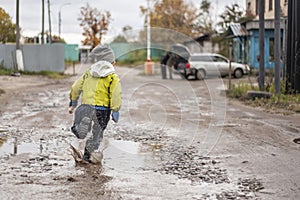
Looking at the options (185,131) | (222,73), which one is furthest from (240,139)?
(222,73)

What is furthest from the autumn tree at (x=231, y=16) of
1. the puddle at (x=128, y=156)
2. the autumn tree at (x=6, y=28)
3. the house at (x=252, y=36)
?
the puddle at (x=128, y=156)

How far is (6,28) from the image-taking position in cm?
3238

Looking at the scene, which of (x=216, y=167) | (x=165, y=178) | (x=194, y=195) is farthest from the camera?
(x=216, y=167)

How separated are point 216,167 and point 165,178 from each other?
3.14 feet

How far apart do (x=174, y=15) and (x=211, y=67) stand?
26530 millimetres

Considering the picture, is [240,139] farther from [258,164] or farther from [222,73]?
[222,73]

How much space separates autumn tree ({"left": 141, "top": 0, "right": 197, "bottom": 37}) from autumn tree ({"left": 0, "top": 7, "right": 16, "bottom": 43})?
73.2 ft

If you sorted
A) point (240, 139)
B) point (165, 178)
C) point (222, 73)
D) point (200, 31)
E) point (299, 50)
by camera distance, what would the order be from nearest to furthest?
1. point (165, 178)
2. point (240, 139)
3. point (299, 50)
4. point (222, 73)
5. point (200, 31)

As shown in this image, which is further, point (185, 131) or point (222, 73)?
point (222, 73)

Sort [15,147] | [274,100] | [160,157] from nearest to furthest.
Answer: [160,157], [15,147], [274,100]

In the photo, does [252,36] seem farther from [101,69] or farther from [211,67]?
[101,69]

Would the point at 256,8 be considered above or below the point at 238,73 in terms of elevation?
above

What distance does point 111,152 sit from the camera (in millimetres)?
8742

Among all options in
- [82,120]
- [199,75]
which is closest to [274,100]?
[82,120]
